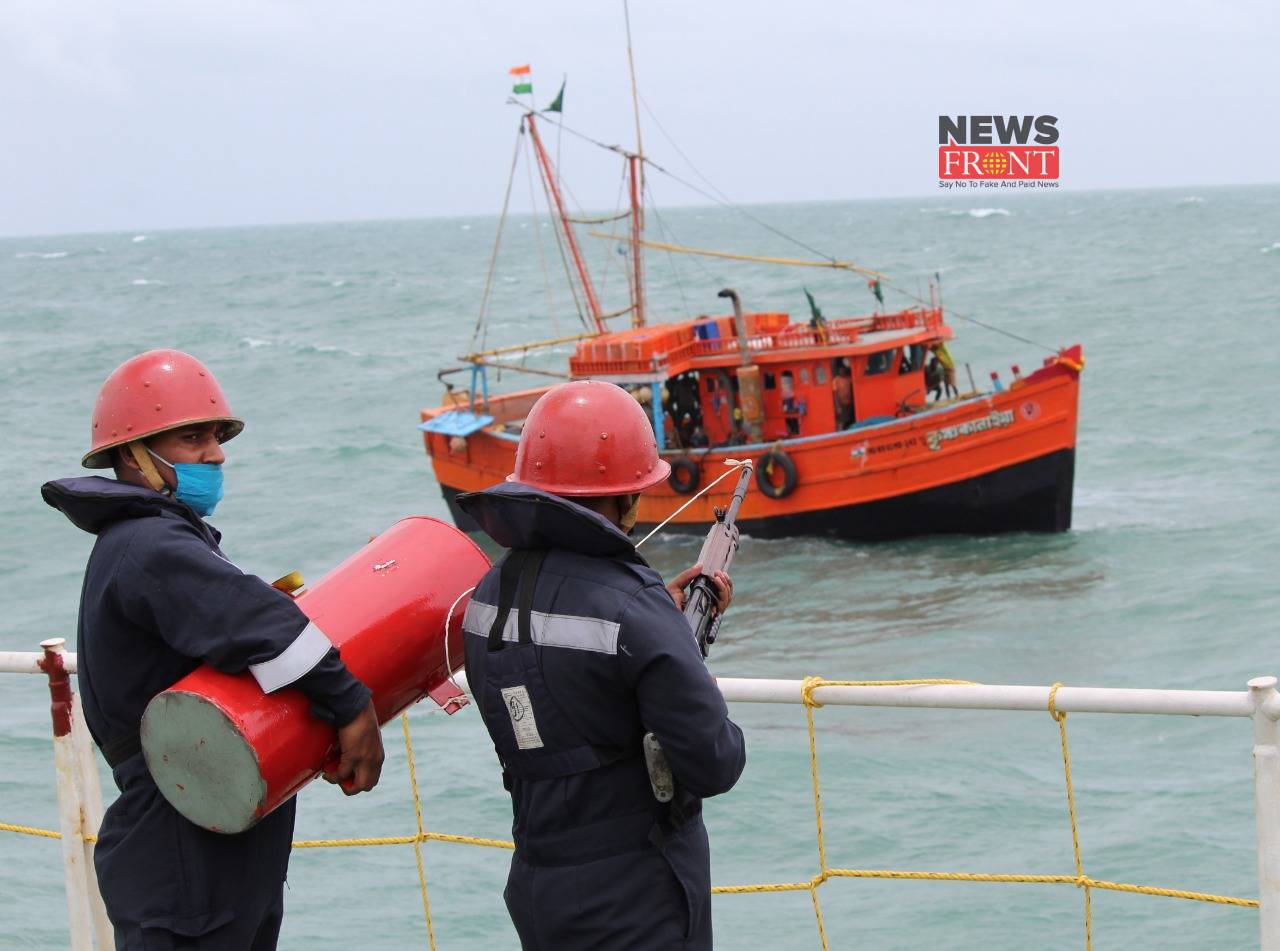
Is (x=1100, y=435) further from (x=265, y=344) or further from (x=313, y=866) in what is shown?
(x=265, y=344)

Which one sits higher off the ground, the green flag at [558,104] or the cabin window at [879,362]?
the green flag at [558,104]

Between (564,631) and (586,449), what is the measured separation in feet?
1.09

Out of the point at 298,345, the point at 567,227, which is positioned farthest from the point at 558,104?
the point at 298,345

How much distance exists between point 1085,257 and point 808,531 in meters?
68.9

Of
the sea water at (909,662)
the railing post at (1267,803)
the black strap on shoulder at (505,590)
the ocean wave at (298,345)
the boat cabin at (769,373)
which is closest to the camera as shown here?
the black strap on shoulder at (505,590)

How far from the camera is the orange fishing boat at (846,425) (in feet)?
61.9

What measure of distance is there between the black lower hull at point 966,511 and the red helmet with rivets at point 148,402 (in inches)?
673

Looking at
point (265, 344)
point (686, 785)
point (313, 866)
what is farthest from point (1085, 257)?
point (686, 785)

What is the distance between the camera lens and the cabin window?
63.2 ft

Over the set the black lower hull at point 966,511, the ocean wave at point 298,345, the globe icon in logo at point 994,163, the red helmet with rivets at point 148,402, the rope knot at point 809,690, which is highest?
the globe icon in logo at point 994,163

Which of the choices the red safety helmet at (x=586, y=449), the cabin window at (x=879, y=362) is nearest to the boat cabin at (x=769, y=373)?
the cabin window at (x=879, y=362)

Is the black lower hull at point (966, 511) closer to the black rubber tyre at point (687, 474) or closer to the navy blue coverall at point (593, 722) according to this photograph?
the black rubber tyre at point (687, 474)

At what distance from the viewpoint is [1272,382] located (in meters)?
35.6

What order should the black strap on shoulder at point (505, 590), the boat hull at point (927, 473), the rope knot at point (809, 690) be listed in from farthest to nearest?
the boat hull at point (927, 473), the rope knot at point (809, 690), the black strap on shoulder at point (505, 590)
